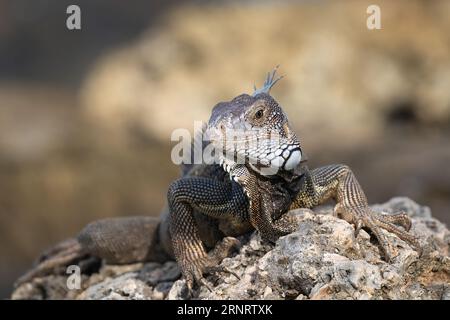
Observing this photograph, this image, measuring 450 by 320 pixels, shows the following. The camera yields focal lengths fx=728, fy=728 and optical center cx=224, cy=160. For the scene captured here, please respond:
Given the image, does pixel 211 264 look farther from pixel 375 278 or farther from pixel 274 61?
pixel 274 61

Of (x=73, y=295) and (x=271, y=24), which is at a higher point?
(x=271, y=24)

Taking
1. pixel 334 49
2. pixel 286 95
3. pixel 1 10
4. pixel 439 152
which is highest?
pixel 1 10

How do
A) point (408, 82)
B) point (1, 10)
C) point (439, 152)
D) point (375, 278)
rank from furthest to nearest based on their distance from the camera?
point (1, 10) → point (408, 82) → point (439, 152) → point (375, 278)

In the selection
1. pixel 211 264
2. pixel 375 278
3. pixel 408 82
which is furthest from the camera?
pixel 408 82

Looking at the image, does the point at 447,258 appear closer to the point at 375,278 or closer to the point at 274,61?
the point at 375,278

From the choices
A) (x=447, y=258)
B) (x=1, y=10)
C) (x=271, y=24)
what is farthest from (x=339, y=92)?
(x=447, y=258)

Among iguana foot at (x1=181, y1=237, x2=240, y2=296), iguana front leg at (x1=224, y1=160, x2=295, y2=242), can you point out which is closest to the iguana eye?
iguana front leg at (x1=224, y1=160, x2=295, y2=242)

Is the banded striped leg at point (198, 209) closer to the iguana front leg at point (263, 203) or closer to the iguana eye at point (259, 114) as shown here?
the iguana front leg at point (263, 203)

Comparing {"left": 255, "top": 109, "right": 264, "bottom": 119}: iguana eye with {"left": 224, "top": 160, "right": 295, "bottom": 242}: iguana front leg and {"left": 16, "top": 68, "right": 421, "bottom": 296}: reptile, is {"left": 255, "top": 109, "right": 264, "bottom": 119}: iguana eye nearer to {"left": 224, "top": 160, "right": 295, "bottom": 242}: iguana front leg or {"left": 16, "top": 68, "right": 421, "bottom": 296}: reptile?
{"left": 16, "top": 68, "right": 421, "bottom": 296}: reptile

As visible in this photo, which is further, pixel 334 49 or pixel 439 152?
pixel 334 49
